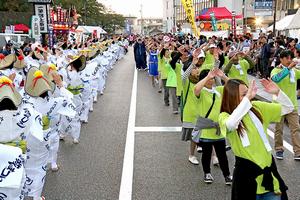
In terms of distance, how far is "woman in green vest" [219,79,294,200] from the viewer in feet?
10.3

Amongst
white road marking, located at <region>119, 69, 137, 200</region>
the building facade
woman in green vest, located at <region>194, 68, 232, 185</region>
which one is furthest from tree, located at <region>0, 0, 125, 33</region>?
woman in green vest, located at <region>194, 68, 232, 185</region>

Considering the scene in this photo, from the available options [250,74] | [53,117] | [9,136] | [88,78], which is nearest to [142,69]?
[250,74]

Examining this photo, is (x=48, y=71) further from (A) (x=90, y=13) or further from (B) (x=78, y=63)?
(A) (x=90, y=13)

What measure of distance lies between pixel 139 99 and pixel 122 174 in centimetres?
660

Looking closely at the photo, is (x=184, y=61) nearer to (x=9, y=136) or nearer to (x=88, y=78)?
(x=88, y=78)

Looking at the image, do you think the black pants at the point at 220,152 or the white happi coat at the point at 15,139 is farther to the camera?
the black pants at the point at 220,152

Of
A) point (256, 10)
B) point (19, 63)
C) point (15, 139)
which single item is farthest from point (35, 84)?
point (256, 10)

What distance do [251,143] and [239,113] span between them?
28 centimetres

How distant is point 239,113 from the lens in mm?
3104

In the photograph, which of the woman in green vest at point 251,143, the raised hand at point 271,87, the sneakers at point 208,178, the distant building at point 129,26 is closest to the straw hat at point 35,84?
the woman in green vest at point 251,143

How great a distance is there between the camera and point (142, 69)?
73.6 feet

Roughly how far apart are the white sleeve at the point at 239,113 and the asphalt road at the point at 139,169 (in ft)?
5.68

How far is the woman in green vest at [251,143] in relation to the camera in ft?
10.3

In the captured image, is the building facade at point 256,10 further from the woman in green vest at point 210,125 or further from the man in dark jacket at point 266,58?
the woman in green vest at point 210,125
